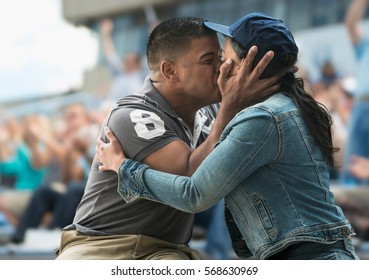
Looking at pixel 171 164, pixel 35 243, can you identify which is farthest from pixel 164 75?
pixel 35 243

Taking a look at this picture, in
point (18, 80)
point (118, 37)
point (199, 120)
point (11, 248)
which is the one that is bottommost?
point (11, 248)

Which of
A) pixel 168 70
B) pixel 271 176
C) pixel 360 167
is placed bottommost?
pixel 360 167

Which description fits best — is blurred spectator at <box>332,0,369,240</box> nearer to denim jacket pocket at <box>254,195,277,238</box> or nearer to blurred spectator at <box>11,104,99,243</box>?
blurred spectator at <box>11,104,99,243</box>

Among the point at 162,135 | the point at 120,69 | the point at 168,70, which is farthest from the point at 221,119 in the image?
the point at 120,69

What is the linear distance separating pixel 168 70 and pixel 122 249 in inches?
25.1

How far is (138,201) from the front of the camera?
98.5 inches

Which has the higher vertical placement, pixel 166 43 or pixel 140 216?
pixel 166 43

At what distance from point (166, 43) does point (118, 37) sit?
289 inches

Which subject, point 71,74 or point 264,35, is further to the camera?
point 71,74

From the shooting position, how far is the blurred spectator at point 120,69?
363 inches

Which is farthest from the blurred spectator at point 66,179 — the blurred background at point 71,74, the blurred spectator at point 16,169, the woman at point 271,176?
the woman at point 271,176

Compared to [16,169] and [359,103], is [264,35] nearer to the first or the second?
[359,103]

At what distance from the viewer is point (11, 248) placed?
25.5ft

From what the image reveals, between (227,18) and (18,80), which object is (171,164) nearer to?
(227,18)
